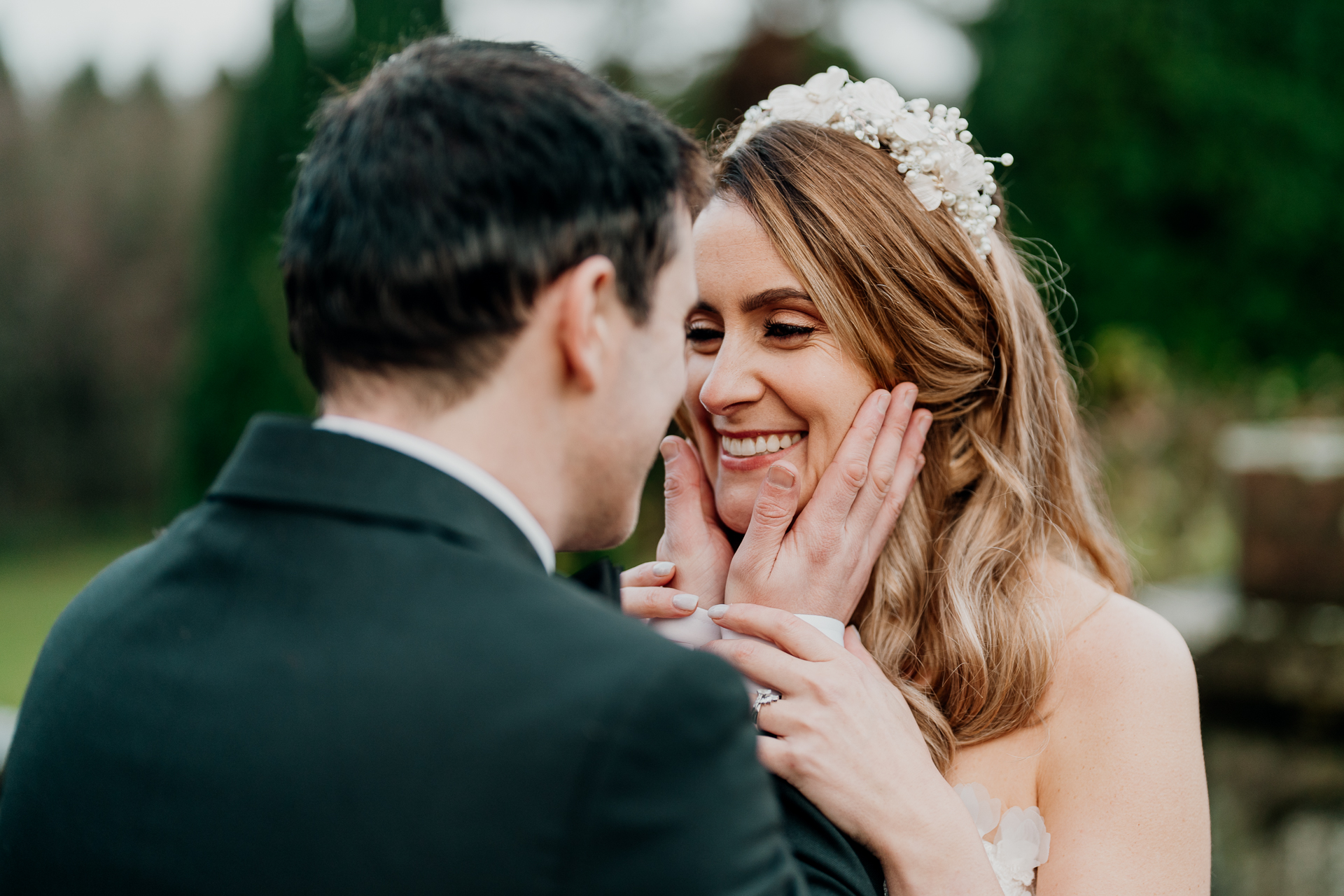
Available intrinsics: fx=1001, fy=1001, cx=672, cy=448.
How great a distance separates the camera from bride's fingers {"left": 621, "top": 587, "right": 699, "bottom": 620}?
2.32 metres

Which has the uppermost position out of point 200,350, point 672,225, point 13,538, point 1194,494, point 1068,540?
point 672,225

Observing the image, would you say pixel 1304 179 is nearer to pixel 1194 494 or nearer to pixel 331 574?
pixel 1194 494

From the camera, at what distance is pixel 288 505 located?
1.29 metres

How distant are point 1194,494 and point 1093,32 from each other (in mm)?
4659

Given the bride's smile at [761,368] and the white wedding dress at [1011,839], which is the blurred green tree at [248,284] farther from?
the white wedding dress at [1011,839]

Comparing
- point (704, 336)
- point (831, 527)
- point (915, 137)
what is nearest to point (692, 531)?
point (831, 527)

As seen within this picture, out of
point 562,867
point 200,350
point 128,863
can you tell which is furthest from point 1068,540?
point 200,350

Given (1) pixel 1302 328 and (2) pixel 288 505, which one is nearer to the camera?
(2) pixel 288 505

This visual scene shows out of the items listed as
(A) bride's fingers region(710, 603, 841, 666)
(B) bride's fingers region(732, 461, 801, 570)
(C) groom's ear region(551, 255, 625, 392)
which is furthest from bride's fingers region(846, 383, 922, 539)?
(C) groom's ear region(551, 255, 625, 392)

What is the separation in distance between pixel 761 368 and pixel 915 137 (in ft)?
2.47

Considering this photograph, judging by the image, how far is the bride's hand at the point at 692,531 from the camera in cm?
252

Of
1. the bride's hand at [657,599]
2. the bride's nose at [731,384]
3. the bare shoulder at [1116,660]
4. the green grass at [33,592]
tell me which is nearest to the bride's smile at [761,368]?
the bride's nose at [731,384]

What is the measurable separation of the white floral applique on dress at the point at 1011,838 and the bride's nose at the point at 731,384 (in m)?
1.05

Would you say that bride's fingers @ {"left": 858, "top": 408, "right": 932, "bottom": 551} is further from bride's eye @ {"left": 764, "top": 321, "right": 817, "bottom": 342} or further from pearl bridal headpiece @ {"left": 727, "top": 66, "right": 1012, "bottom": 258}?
pearl bridal headpiece @ {"left": 727, "top": 66, "right": 1012, "bottom": 258}
